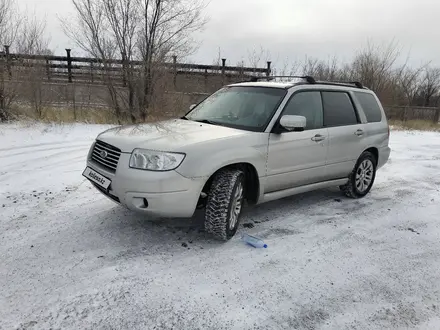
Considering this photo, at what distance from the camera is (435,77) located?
28.6 meters

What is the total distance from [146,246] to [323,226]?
213 centimetres

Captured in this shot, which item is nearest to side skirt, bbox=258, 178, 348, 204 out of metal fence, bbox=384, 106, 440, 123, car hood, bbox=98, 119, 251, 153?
car hood, bbox=98, 119, 251, 153

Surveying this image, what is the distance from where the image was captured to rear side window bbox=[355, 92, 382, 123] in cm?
523

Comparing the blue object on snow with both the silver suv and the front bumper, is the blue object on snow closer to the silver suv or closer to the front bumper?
the silver suv

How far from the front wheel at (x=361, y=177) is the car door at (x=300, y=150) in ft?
2.57

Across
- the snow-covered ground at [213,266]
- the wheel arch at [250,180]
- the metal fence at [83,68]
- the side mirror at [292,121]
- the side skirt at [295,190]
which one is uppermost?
the metal fence at [83,68]

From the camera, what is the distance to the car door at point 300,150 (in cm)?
392

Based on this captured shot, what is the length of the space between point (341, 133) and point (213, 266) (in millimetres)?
2705

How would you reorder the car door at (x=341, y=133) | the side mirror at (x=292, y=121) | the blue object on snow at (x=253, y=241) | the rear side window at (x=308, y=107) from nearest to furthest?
the blue object on snow at (x=253, y=241), the side mirror at (x=292, y=121), the rear side window at (x=308, y=107), the car door at (x=341, y=133)

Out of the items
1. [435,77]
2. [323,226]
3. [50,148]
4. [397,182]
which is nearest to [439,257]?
[323,226]

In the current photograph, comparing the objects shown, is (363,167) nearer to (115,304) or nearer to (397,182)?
(397,182)

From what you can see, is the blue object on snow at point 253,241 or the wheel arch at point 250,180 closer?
the blue object on snow at point 253,241

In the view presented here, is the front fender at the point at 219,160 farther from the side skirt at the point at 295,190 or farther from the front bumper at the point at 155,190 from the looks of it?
the side skirt at the point at 295,190

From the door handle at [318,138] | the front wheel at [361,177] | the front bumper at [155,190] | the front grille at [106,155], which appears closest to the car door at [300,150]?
the door handle at [318,138]
